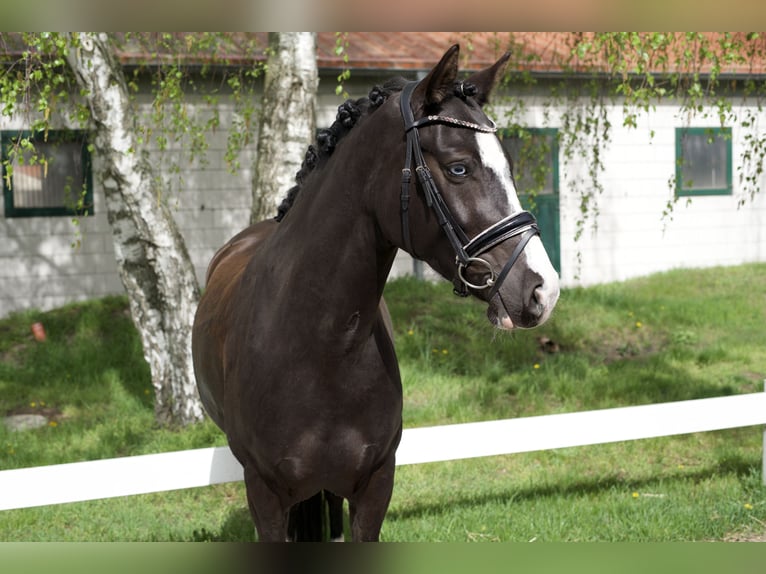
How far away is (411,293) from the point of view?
9992 millimetres

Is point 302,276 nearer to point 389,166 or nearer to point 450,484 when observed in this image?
point 389,166

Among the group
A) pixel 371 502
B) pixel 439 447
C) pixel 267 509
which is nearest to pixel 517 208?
pixel 371 502

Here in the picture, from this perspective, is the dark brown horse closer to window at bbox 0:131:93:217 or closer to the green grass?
the green grass

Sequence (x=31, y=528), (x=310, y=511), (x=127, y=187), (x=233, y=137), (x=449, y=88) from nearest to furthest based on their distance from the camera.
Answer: (x=449, y=88), (x=310, y=511), (x=31, y=528), (x=127, y=187), (x=233, y=137)

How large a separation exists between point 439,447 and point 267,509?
1.93 m

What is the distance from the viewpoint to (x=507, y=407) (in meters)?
7.20

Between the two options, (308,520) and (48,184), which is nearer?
(308,520)

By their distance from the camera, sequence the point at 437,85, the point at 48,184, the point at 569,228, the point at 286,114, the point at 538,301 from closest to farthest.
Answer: the point at 538,301 → the point at 437,85 → the point at 286,114 → the point at 48,184 → the point at 569,228

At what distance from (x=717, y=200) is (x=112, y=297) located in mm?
9723

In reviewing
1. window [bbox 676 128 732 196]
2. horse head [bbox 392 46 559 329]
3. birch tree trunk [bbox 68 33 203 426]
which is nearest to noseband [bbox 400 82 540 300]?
horse head [bbox 392 46 559 329]

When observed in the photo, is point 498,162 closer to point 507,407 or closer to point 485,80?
point 485,80

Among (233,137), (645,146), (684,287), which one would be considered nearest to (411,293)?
(233,137)

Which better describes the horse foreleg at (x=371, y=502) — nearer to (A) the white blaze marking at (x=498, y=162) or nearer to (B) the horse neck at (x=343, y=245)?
(B) the horse neck at (x=343, y=245)

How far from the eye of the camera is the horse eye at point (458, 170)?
7.43 feet
